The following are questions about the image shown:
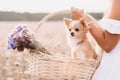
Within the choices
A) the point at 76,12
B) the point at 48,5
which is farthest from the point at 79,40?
the point at 48,5

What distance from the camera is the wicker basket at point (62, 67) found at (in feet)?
4.63

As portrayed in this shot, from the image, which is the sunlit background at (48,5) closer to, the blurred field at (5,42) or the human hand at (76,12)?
the blurred field at (5,42)

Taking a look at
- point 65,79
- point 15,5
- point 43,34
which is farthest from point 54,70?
point 15,5

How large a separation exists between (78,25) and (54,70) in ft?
0.70

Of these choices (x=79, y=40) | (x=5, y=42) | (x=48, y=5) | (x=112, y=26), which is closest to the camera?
(x=112, y=26)

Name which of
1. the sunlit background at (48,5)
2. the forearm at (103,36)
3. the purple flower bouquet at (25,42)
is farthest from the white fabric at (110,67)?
the sunlit background at (48,5)

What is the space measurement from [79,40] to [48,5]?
110 centimetres

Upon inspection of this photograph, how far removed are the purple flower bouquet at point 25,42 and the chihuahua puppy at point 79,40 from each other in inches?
5.9

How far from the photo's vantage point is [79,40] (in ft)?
5.15

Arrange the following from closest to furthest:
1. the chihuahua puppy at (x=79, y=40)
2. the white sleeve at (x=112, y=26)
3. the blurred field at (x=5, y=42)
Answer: the white sleeve at (x=112, y=26)
the chihuahua puppy at (x=79, y=40)
the blurred field at (x=5, y=42)

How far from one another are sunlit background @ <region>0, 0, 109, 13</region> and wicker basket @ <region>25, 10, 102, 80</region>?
106cm

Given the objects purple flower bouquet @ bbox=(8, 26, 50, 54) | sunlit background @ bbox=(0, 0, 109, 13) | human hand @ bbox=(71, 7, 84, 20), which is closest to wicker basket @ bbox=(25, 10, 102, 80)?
purple flower bouquet @ bbox=(8, 26, 50, 54)

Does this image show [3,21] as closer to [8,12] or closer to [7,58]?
[8,12]

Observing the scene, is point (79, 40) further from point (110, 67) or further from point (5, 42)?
point (5, 42)
